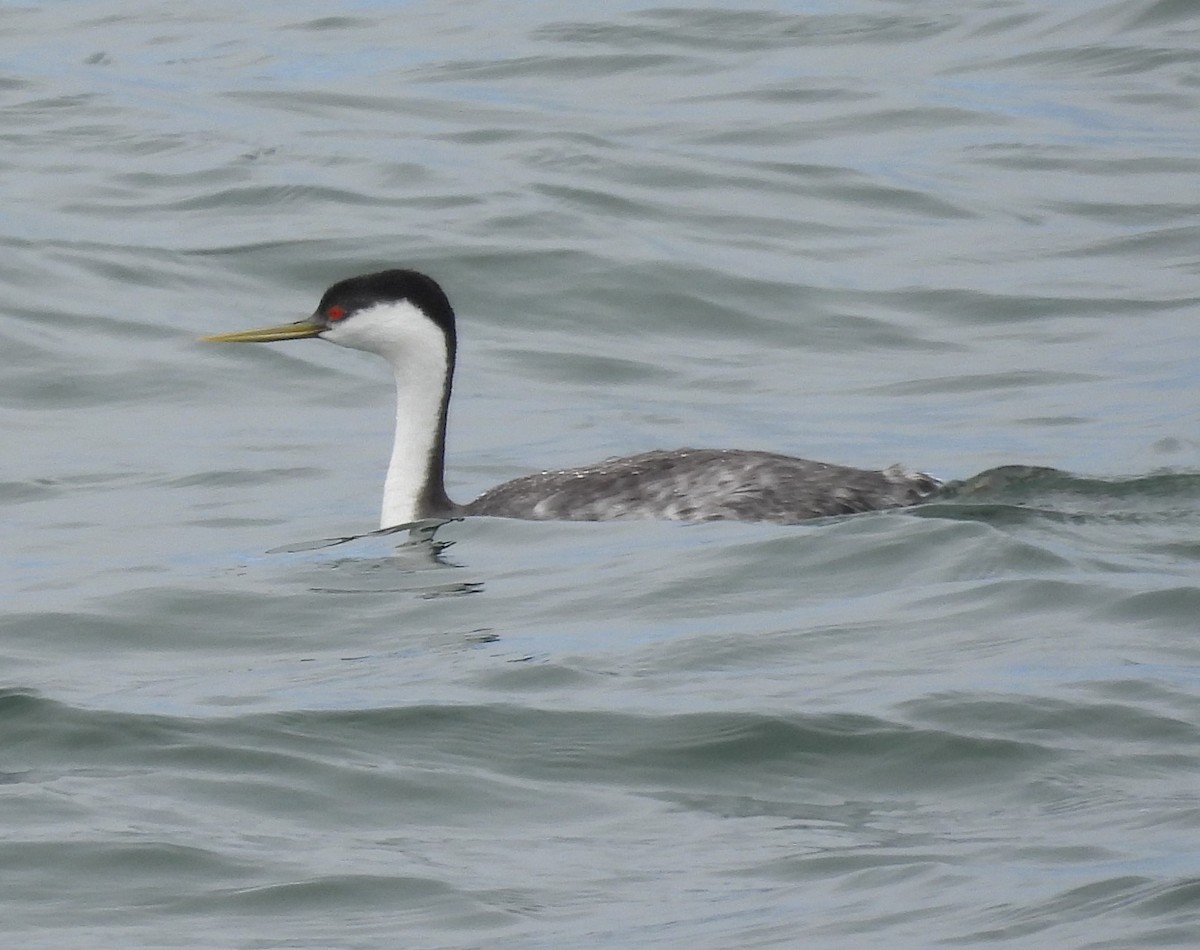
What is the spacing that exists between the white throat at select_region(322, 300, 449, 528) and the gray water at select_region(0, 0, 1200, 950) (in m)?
0.32

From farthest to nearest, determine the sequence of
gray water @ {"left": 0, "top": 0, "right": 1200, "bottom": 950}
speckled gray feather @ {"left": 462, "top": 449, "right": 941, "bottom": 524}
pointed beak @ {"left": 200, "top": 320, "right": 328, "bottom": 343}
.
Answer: pointed beak @ {"left": 200, "top": 320, "right": 328, "bottom": 343} < speckled gray feather @ {"left": 462, "top": 449, "right": 941, "bottom": 524} < gray water @ {"left": 0, "top": 0, "right": 1200, "bottom": 950}

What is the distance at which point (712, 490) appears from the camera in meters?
10.1

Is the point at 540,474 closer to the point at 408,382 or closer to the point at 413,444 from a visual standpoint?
the point at 413,444

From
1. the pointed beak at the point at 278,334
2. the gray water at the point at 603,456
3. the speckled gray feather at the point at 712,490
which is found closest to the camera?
the gray water at the point at 603,456

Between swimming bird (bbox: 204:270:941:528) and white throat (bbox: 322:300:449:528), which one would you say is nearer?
swimming bird (bbox: 204:270:941:528)

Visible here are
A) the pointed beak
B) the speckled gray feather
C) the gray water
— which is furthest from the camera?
the pointed beak

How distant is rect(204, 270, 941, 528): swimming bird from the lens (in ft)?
32.8

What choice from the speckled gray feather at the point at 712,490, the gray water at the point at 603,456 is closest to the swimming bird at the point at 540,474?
the speckled gray feather at the point at 712,490

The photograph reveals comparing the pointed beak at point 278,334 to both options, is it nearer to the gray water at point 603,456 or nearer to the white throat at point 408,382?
the white throat at point 408,382

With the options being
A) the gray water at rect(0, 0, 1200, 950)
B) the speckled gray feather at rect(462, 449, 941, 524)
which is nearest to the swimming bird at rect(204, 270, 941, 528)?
the speckled gray feather at rect(462, 449, 941, 524)

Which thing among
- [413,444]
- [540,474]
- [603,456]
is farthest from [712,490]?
[603,456]

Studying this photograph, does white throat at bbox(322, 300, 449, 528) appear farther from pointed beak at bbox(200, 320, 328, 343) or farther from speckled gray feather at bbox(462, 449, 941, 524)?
speckled gray feather at bbox(462, 449, 941, 524)

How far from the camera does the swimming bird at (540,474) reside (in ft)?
32.8

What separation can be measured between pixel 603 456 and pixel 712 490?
210cm
